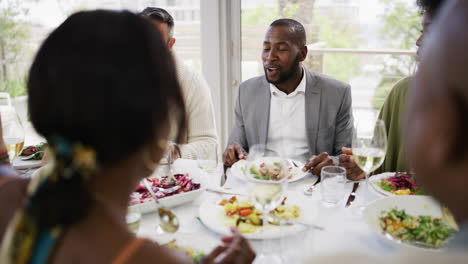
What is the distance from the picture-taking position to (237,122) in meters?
2.86

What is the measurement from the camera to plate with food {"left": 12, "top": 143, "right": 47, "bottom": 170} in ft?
6.25

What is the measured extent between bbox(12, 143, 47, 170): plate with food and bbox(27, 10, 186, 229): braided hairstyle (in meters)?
1.29

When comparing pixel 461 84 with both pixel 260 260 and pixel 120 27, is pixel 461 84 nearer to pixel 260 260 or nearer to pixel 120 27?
pixel 120 27

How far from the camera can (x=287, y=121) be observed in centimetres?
288

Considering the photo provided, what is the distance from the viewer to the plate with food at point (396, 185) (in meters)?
1.55

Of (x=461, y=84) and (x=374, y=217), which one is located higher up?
(x=461, y=84)

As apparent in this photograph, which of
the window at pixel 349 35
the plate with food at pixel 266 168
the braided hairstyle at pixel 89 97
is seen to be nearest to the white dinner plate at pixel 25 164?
the plate with food at pixel 266 168

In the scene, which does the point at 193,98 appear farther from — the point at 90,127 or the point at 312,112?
the point at 90,127

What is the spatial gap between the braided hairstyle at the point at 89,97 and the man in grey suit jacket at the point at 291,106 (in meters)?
1.98

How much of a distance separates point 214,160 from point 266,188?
56cm

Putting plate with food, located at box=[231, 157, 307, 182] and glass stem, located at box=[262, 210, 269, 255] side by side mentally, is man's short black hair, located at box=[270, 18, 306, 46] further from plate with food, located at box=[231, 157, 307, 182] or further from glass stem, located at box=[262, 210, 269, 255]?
glass stem, located at box=[262, 210, 269, 255]

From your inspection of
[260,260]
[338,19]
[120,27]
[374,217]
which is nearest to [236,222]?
[260,260]

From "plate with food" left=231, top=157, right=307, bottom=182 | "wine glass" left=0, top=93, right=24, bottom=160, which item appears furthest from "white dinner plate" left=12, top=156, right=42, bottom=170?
"plate with food" left=231, top=157, right=307, bottom=182

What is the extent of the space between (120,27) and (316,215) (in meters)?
0.92
